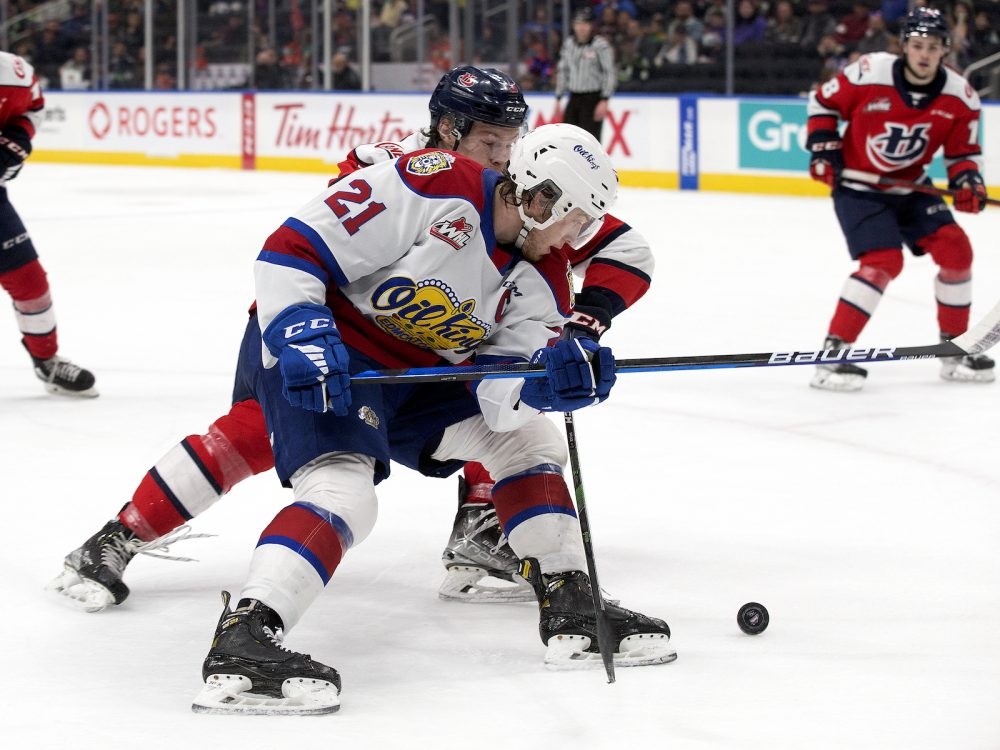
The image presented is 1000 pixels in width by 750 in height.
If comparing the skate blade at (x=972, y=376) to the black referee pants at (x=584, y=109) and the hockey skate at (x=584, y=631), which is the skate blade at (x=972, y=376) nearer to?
the hockey skate at (x=584, y=631)

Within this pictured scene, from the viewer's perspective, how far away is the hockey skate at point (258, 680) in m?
2.17

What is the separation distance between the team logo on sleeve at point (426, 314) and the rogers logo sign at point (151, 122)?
1189cm

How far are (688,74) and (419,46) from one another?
272 centimetres

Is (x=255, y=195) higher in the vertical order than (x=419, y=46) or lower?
lower

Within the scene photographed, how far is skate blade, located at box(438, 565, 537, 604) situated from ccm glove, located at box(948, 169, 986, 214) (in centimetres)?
287

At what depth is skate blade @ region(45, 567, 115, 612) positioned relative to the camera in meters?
2.67

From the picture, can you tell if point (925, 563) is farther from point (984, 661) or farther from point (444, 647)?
point (444, 647)

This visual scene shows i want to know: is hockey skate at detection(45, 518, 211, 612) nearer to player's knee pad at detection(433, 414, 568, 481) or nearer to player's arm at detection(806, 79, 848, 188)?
player's knee pad at detection(433, 414, 568, 481)

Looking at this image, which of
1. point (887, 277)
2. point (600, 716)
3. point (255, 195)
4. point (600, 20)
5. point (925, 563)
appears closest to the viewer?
point (600, 716)

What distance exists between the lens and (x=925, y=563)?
9.82 feet

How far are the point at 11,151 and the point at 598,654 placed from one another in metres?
2.88

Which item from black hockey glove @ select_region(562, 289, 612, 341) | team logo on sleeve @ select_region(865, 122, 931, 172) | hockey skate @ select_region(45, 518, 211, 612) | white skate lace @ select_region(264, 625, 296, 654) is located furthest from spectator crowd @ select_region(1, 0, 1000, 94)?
white skate lace @ select_region(264, 625, 296, 654)

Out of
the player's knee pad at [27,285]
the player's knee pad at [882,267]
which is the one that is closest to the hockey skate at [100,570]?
the player's knee pad at [27,285]

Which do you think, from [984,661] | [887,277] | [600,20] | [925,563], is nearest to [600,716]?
[984,661]
